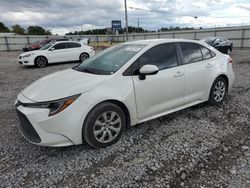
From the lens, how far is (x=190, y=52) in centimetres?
395

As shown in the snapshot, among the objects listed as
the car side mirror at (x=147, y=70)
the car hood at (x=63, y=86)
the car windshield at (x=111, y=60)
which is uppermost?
the car windshield at (x=111, y=60)

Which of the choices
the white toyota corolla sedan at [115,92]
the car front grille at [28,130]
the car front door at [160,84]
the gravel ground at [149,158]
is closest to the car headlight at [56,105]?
the white toyota corolla sedan at [115,92]

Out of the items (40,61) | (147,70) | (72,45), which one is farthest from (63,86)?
(72,45)

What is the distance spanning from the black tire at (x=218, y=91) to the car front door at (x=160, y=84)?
0.99 m

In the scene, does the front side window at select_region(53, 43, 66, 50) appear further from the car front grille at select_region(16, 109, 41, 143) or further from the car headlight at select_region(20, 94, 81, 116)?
the car headlight at select_region(20, 94, 81, 116)

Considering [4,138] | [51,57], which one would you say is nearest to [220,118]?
[4,138]

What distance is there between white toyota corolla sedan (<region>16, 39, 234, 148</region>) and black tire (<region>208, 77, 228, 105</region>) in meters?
0.04

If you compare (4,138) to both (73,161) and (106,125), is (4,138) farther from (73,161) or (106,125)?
(106,125)

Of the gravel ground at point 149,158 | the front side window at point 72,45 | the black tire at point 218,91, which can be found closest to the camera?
the gravel ground at point 149,158

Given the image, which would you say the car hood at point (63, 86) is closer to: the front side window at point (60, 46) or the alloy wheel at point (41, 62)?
the alloy wheel at point (41, 62)

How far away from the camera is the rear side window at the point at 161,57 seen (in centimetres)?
335

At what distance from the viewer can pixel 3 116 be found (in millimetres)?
4277

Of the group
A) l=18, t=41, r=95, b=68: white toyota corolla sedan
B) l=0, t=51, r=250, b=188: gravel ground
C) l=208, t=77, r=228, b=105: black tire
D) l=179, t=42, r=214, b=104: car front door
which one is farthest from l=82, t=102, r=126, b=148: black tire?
l=18, t=41, r=95, b=68: white toyota corolla sedan

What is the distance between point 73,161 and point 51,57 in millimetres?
9975
